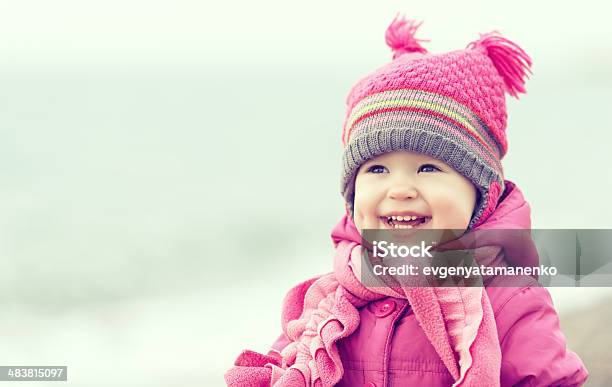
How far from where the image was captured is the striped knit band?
143 centimetres

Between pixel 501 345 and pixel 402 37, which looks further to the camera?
pixel 402 37

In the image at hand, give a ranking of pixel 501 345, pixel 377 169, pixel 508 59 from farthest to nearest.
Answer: pixel 508 59
pixel 377 169
pixel 501 345

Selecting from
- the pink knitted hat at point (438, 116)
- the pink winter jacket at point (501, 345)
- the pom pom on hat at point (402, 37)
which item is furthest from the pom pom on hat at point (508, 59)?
the pink winter jacket at point (501, 345)

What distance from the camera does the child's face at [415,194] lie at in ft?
4.69

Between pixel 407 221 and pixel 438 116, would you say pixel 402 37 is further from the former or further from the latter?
pixel 407 221

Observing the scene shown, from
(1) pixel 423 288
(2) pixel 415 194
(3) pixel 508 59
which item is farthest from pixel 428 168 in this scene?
(3) pixel 508 59

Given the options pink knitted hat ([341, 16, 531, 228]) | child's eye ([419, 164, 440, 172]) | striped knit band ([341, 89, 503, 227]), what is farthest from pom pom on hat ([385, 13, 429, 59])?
child's eye ([419, 164, 440, 172])

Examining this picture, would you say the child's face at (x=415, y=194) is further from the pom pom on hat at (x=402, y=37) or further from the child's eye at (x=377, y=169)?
the pom pom on hat at (x=402, y=37)

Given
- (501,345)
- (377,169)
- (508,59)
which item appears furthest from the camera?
(508,59)

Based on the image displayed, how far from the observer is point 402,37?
1639 mm

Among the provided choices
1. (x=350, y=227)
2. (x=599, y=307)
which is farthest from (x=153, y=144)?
(x=350, y=227)

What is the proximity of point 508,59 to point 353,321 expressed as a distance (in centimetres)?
59

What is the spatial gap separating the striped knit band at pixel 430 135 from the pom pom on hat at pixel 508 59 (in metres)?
0.16

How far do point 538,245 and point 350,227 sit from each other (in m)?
0.36
